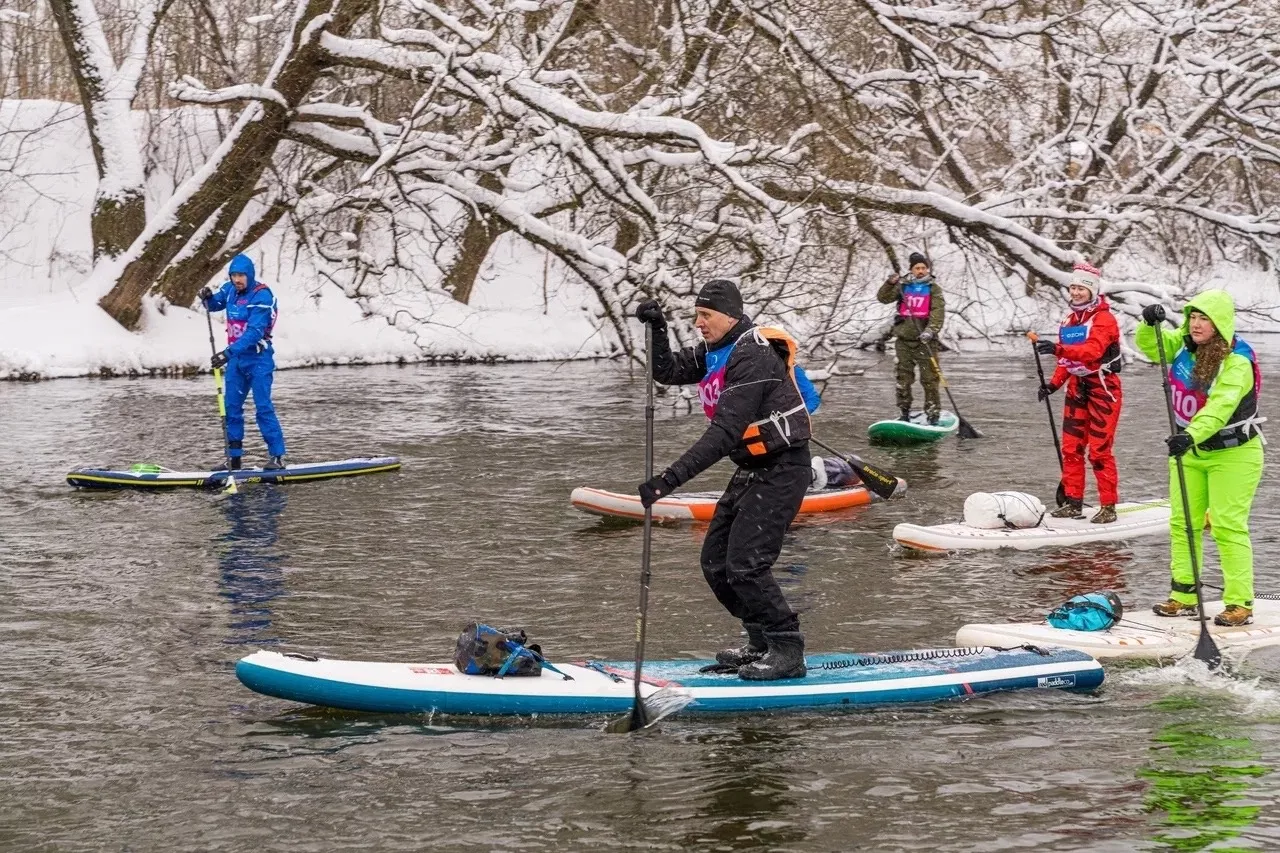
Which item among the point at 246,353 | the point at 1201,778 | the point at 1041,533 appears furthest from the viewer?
the point at 246,353

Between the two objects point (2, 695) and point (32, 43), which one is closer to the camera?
point (2, 695)

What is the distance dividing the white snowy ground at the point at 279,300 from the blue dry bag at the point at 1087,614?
38.7ft

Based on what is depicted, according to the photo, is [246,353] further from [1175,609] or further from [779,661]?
[1175,609]

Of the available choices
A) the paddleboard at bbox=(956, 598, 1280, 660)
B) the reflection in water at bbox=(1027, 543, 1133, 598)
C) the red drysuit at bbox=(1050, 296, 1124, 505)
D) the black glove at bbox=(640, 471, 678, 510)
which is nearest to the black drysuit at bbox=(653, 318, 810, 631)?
the black glove at bbox=(640, 471, 678, 510)

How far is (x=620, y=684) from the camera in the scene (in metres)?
6.39

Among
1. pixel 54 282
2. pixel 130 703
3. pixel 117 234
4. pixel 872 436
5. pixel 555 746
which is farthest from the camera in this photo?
pixel 54 282

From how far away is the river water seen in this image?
518cm

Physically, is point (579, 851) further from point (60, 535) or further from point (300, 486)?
point (300, 486)

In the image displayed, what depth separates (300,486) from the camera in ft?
42.0

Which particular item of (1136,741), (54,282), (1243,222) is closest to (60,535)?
(1136,741)

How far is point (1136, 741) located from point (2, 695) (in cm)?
494

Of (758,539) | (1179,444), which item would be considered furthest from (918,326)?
(758,539)

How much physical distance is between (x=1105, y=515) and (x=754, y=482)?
4.82 meters

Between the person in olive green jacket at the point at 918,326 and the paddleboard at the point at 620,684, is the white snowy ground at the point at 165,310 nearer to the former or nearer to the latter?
the person in olive green jacket at the point at 918,326
